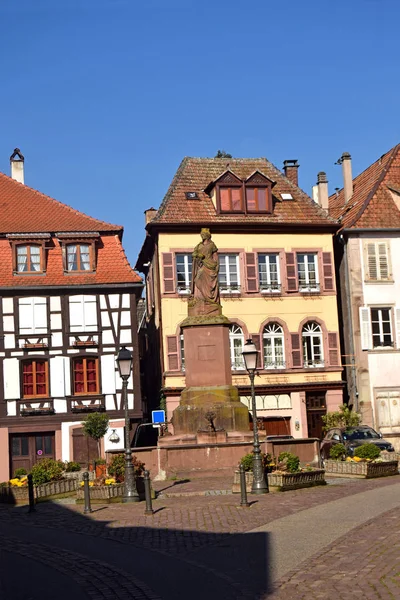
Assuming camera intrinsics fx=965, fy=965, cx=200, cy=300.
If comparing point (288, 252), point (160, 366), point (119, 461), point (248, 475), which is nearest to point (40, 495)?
point (119, 461)

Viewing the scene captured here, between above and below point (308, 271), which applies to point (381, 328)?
below

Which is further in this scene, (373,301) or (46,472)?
(373,301)

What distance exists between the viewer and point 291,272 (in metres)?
45.0

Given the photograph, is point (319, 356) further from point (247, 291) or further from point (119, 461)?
point (119, 461)

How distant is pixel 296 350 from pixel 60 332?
425 inches

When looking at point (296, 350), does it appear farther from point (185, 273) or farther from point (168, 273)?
point (168, 273)

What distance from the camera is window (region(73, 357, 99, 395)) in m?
41.4

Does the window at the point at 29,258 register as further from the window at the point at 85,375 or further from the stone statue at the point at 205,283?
the stone statue at the point at 205,283

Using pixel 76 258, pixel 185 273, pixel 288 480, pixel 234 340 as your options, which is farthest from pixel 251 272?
pixel 288 480

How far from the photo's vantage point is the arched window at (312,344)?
146ft

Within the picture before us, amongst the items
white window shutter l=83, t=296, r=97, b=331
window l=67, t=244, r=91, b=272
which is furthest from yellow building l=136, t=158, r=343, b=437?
window l=67, t=244, r=91, b=272

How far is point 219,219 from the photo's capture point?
44.6m

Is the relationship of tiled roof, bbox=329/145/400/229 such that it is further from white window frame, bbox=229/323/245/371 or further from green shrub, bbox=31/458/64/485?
green shrub, bbox=31/458/64/485

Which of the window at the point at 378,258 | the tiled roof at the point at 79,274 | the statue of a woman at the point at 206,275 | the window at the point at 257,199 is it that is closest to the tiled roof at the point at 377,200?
the window at the point at 378,258
